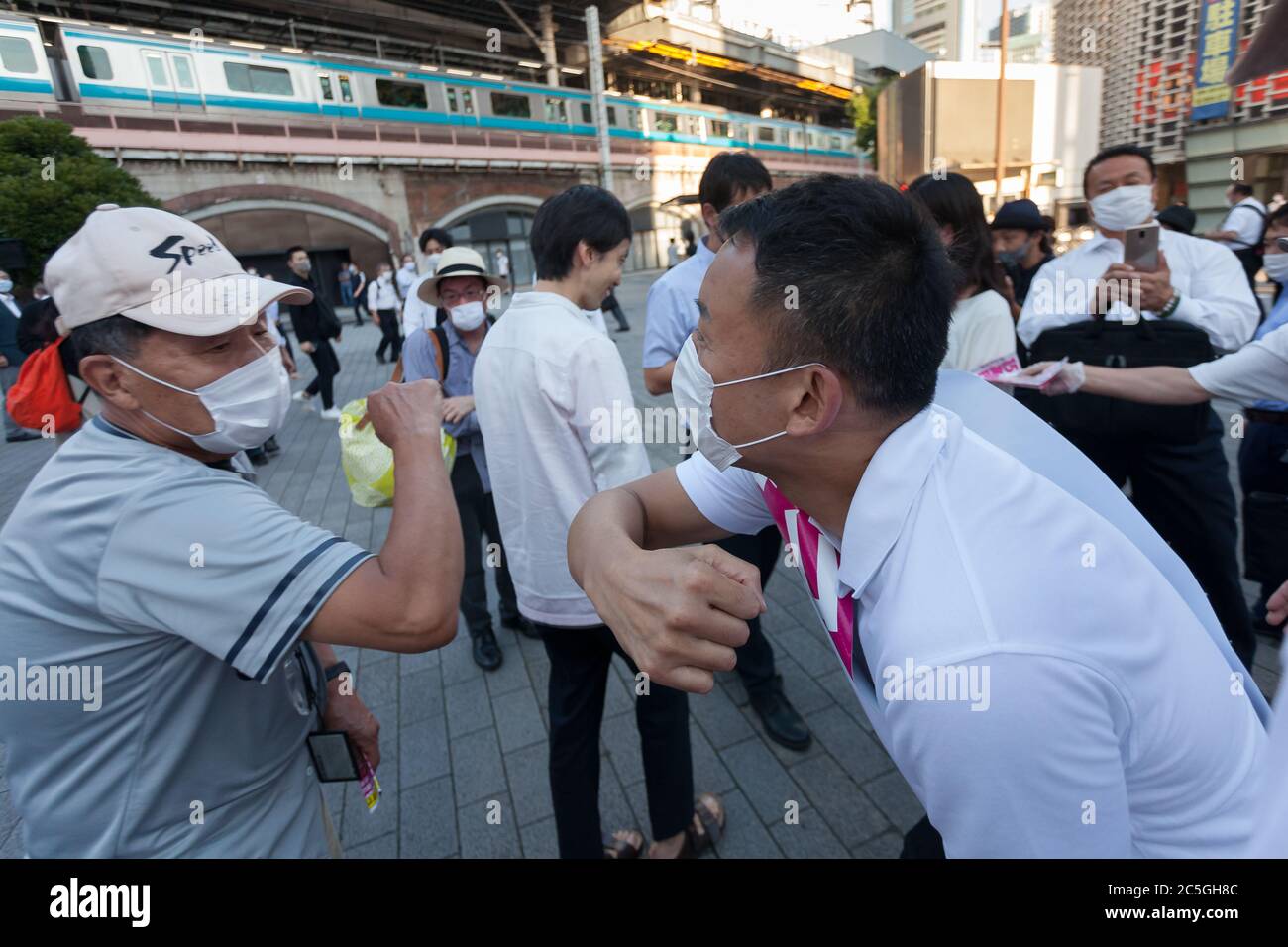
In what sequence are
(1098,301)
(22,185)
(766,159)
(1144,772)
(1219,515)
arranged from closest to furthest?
(1144,772)
(1219,515)
(1098,301)
(22,185)
(766,159)

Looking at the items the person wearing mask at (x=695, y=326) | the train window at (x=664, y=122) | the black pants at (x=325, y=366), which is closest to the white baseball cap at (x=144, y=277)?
the person wearing mask at (x=695, y=326)

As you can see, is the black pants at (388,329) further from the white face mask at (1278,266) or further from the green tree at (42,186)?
the white face mask at (1278,266)

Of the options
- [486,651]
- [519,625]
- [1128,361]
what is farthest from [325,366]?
[1128,361]

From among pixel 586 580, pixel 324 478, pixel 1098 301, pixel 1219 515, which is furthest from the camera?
pixel 324 478

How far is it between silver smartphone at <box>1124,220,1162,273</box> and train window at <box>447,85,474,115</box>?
26.8 meters

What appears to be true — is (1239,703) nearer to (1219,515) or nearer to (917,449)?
(917,449)

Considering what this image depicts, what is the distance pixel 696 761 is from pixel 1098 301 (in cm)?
280

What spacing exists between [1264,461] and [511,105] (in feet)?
93.7

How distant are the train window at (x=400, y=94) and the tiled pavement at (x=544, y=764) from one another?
24519mm

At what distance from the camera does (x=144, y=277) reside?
1270 mm

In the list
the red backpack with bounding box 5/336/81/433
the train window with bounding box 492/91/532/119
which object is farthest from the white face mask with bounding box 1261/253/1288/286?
the train window with bounding box 492/91/532/119
